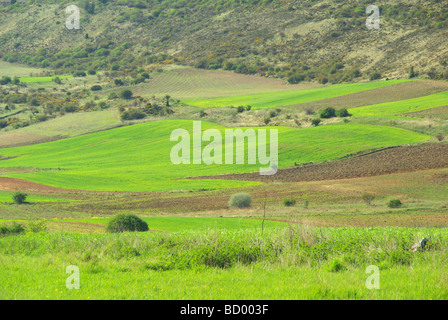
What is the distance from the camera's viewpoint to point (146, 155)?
81.3m

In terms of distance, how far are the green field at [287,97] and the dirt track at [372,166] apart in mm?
43325

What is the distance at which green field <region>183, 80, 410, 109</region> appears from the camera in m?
109

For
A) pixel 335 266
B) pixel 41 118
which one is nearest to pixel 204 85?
pixel 41 118

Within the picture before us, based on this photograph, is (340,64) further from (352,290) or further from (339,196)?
(352,290)

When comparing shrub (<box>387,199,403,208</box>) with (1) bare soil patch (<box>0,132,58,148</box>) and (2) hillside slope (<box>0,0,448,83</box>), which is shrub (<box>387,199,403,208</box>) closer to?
(1) bare soil patch (<box>0,132,58,148</box>)

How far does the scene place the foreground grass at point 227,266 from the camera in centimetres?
1074

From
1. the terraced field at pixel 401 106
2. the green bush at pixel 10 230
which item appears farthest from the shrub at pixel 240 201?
the terraced field at pixel 401 106

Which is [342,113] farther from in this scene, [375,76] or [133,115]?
[133,115]

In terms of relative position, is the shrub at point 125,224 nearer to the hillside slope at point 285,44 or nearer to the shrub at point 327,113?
Answer: the shrub at point 327,113

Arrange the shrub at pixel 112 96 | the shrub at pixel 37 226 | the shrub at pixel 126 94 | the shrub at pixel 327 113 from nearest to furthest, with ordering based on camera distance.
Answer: the shrub at pixel 37 226
the shrub at pixel 327 113
the shrub at pixel 126 94
the shrub at pixel 112 96

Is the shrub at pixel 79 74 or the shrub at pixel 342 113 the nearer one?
the shrub at pixel 342 113

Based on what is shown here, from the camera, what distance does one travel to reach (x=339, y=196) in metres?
48.1
